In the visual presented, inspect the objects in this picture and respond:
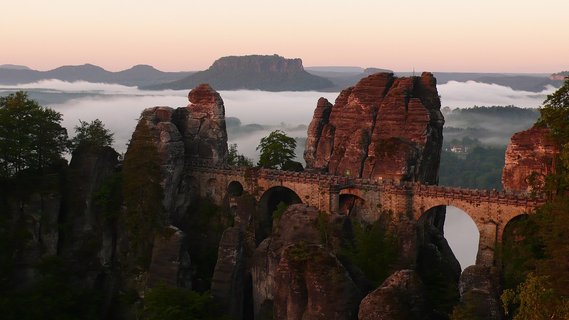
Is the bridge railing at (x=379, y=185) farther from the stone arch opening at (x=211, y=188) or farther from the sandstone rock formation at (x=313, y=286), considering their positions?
the sandstone rock formation at (x=313, y=286)

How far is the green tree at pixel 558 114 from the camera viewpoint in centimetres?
4203

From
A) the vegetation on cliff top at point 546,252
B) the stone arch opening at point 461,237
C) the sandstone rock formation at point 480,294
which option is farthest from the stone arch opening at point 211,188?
the stone arch opening at point 461,237

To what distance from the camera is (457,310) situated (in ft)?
91.5

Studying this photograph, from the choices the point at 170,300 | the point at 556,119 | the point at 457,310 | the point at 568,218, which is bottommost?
the point at 170,300

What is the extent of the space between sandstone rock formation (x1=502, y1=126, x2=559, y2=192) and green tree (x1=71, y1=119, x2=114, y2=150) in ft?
122

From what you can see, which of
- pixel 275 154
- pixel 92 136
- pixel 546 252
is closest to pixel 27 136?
pixel 92 136

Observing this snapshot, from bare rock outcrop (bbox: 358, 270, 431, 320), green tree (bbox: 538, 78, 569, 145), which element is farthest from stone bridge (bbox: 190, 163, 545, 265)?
bare rock outcrop (bbox: 358, 270, 431, 320)

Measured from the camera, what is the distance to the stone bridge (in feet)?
161

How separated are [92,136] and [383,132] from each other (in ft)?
94.6

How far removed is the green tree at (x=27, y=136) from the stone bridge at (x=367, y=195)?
48.2ft

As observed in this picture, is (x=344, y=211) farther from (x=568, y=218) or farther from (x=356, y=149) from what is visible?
(x=568, y=218)

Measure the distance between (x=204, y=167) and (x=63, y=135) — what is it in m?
14.6

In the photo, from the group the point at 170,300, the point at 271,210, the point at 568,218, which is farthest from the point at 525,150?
the point at 170,300

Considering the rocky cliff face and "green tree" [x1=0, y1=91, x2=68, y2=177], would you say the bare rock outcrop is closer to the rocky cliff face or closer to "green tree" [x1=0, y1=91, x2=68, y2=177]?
the rocky cliff face
